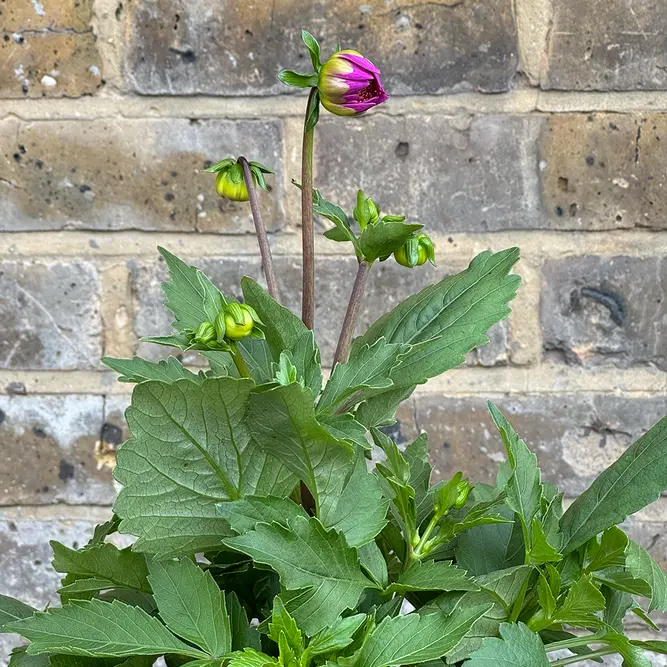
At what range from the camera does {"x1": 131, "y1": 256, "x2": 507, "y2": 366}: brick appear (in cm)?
57

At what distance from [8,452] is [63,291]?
0.14 meters

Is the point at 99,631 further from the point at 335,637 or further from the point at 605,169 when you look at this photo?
the point at 605,169

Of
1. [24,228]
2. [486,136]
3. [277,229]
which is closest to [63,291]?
[24,228]

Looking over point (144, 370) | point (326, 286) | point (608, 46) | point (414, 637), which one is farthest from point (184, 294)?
point (608, 46)

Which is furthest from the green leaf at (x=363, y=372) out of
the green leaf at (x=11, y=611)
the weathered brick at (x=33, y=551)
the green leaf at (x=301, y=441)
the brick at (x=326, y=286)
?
the weathered brick at (x=33, y=551)

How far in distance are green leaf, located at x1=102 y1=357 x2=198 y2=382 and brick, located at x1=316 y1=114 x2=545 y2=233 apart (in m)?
0.31

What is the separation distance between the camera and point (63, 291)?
22.6 inches

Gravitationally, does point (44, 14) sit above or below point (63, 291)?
above

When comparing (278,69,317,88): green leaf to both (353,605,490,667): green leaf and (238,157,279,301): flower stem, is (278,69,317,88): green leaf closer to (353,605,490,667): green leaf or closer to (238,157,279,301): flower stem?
(238,157,279,301): flower stem

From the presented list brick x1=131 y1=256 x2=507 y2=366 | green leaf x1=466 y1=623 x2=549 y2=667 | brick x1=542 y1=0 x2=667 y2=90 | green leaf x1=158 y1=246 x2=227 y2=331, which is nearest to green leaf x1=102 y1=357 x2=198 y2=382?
green leaf x1=158 y1=246 x2=227 y2=331

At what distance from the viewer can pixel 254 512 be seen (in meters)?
0.23

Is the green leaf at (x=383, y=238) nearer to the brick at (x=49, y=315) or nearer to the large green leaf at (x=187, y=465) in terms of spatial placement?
the large green leaf at (x=187, y=465)

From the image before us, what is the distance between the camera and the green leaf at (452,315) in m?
0.27

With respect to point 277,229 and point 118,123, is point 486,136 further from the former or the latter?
point 118,123
